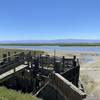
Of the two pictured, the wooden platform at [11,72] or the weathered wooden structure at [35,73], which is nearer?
the wooden platform at [11,72]

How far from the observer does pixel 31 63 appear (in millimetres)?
19469

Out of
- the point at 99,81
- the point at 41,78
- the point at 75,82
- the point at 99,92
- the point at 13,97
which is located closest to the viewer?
the point at 13,97

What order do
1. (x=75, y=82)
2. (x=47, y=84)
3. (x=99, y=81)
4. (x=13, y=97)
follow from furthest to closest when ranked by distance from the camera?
(x=99, y=81), (x=75, y=82), (x=47, y=84), (x=13, y=97)

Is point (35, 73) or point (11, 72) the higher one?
point (11, 72)

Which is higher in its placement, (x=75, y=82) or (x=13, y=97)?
(x=13, y=97)

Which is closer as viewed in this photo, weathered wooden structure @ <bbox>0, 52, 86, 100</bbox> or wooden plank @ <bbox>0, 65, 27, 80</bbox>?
wooden plank @ <bbox>0, 65, 27, 80</bbox>

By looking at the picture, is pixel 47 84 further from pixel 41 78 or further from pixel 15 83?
pixel 15 83

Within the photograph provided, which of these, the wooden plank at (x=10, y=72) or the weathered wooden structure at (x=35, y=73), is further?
the weathered wooden structure at (x=35, y=73)

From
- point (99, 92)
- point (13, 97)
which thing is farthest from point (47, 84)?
point (99, 92)

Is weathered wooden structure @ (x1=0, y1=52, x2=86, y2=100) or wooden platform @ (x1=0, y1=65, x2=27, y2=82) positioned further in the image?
weathered wooden structure @ (x1=0, y1=52, x2=86, y2=100)

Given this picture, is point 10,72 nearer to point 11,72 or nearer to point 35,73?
point 11,72

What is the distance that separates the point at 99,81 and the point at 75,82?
829 cm

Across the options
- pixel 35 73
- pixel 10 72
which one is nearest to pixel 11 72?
pixel 10 72

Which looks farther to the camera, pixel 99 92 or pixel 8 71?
pixel 99 92
